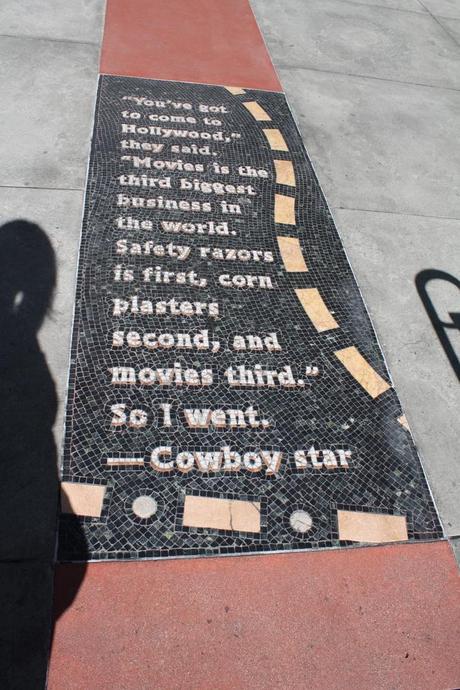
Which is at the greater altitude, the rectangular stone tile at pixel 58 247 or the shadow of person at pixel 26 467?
the rectangular stone tile at pixel 58 247

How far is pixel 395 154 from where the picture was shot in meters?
7.23

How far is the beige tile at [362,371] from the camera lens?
4574 mm

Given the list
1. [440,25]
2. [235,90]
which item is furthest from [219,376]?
[440,25]

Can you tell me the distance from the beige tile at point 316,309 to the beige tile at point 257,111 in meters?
3.15

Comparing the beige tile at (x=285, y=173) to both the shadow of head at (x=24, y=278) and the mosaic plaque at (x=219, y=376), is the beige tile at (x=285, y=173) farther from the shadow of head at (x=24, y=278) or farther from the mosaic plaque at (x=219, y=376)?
the shadow of head at (x=24, y=278)

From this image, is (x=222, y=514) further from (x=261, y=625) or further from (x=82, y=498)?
(x=82, y=498)

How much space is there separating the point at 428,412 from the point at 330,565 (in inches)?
62.5

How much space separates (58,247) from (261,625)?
11.8ft

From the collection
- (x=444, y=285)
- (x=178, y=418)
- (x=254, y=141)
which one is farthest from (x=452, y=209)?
(x=178, y=418)

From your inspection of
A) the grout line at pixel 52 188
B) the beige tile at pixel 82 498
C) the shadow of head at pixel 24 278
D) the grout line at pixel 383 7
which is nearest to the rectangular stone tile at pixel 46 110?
the grout line at pixel 52 188

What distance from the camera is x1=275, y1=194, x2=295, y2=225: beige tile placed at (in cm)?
594

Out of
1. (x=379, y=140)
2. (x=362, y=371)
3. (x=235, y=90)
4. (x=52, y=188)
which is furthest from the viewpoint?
(x=235, y=90)

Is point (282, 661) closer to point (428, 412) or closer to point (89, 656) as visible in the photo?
point (89, 656)

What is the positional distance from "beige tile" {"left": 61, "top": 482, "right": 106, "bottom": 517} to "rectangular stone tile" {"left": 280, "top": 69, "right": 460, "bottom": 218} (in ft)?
13.8
